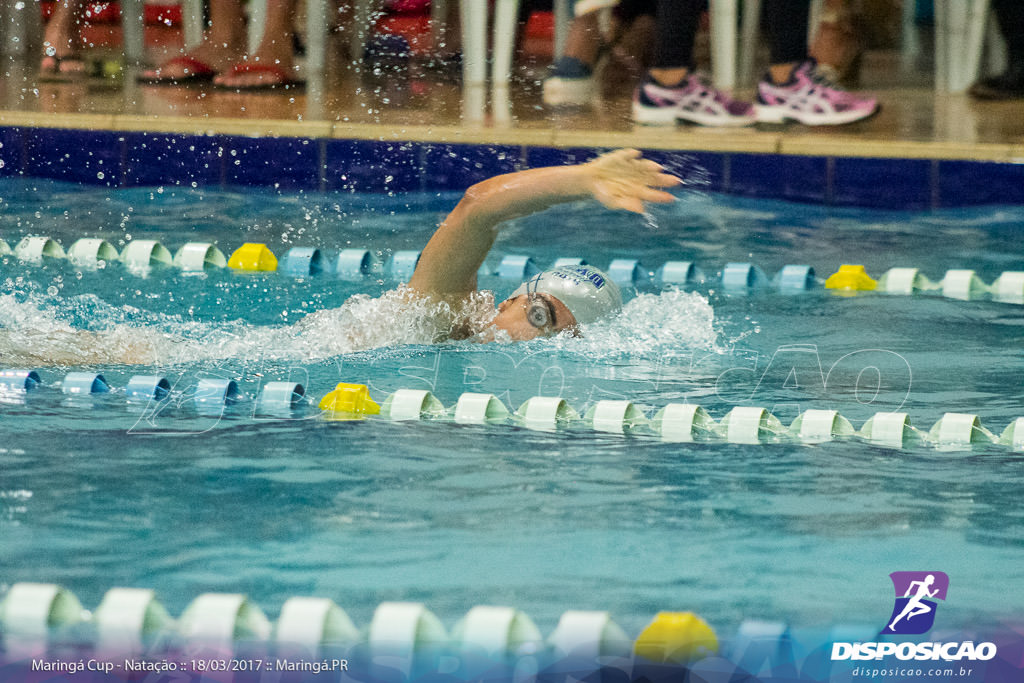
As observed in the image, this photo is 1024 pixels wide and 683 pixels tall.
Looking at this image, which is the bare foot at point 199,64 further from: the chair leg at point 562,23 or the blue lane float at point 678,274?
the blue lane float at point 678,274

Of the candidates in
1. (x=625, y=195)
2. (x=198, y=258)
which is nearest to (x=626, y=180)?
(x=625, y=195)

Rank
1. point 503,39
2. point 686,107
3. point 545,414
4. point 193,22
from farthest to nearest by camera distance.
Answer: point 193,22
point 503,39
point 686,107
point 545,414

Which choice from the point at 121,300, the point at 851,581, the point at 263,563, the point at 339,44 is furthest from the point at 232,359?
the point at 339,44

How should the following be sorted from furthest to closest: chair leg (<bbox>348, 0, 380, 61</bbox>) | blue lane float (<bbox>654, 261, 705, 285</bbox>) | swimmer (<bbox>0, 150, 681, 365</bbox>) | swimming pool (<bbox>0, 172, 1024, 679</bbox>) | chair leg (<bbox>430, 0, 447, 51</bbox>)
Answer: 1. chair leg (<bbox>430, 0, 447, 51</bbox>)
2. chair leg (<bbox>348, 0, 380, 61</bbox>)
3. blue lane float (<bbox>654, 261, 705, 285</bbox>)
4. swimmer (<bbox>0, 150, 681, 365</bbox>)
5. swimming pool (<bbox>0, 172, 1024, 679</bbox>)

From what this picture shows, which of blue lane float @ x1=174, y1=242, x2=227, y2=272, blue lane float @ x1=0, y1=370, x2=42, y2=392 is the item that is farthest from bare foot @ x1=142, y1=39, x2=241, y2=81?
blue lane float @ x1=0, y1=370, x2=42, y2=392

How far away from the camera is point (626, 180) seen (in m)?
2.58

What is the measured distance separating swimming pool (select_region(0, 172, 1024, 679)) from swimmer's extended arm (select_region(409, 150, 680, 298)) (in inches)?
9.0

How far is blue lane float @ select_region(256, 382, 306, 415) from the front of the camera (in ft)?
9.25

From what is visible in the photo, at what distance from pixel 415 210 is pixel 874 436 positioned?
2.71 meters

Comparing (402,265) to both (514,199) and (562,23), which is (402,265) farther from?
(562,23)

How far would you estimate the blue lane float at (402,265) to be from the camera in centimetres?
432

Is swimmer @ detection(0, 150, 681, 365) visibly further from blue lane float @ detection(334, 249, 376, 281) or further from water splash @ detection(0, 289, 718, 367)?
blue lane float @ detection(334, 249, 376, 281)

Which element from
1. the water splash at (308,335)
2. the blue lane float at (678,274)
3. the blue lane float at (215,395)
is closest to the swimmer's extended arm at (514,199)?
the water splash at (308,335)

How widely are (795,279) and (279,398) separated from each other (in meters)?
1.84
